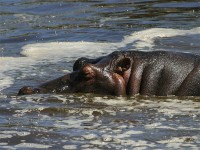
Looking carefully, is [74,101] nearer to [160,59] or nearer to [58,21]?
[160,59]

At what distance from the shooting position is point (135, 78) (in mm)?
7234

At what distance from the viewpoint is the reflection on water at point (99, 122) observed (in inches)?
207

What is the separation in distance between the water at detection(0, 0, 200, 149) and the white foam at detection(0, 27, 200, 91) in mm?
14

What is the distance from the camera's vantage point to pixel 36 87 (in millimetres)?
7473

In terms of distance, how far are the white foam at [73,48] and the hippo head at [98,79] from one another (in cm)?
164

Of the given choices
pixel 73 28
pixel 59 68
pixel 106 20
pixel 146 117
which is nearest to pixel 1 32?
pixel 73 28

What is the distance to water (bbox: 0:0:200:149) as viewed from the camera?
5418 mm

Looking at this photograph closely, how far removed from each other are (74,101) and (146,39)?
16.8ft

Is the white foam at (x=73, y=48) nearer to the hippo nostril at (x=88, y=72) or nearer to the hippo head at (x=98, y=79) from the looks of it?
the hippo head at (x=98, y=79)

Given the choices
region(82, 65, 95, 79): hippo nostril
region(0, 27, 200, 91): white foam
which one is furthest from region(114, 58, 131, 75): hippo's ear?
region(0, 27, 200, 91): white foam

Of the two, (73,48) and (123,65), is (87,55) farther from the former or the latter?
(123,65)

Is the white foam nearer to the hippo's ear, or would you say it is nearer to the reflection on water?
the hippo's ear

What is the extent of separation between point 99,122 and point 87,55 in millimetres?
4509

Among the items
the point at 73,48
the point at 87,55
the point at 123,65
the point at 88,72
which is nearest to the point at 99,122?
the point at 88,72
